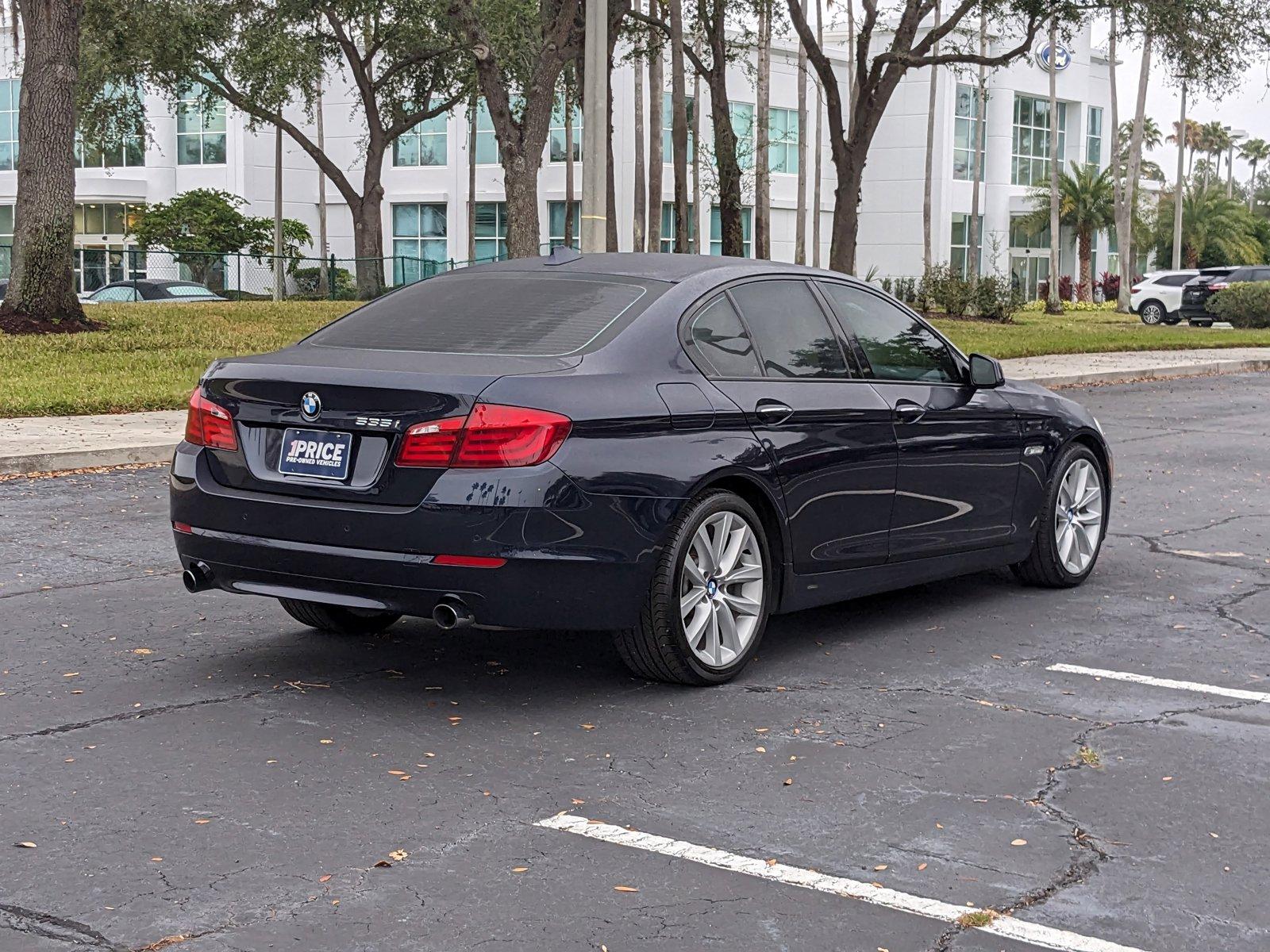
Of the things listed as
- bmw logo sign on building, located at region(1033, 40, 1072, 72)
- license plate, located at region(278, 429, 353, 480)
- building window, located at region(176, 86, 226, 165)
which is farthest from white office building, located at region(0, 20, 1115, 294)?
license plate, located at region(278, 429, 353, 480)

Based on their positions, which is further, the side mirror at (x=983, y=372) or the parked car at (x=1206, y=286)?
the parked car at (x=1206, y=286)

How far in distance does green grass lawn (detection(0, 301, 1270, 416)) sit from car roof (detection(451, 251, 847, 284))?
1084 centimetres

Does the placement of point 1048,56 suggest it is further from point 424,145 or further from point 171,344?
point 171,344

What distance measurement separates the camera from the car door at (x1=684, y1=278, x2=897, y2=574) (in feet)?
21.2

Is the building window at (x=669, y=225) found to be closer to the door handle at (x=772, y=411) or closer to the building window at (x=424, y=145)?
the building window at (x=424, y=145)

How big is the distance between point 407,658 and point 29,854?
2.45 meters

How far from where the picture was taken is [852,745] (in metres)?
5.51

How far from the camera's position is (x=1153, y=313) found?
47.6 m

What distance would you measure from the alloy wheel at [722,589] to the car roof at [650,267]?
1053mm

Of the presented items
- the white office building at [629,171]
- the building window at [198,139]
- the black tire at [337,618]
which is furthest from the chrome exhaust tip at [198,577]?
the building window at [198,139]

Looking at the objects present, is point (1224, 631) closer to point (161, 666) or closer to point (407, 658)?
point (407, 658)

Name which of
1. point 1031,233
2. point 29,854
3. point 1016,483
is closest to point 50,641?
point 29,854

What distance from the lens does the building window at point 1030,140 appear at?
244 ft

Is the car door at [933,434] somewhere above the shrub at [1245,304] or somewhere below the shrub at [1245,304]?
below
